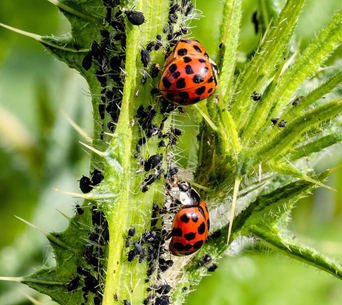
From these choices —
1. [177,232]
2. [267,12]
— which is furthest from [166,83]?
[267,12]

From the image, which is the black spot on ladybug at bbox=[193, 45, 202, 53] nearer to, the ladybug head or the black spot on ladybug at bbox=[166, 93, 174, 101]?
the black spot on ladybug at bbox=[166, 93, 174, 101]

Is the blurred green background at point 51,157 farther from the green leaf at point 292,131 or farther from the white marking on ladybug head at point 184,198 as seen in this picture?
the green leaf at point 292,131

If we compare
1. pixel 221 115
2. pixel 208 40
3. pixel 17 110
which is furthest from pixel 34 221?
pixel 221 115

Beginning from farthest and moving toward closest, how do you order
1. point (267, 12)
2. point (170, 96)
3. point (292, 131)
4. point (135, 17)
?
point (267, 12)
point (170, 96)
point (135, 17)
point (292, 131)

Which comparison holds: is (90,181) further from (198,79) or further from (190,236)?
(198,79)

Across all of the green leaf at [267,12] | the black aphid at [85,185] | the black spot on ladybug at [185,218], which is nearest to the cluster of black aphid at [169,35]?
the black aphid at [85,185]

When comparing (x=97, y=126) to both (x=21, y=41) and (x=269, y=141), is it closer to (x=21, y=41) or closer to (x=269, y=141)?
(x=269, y=141)

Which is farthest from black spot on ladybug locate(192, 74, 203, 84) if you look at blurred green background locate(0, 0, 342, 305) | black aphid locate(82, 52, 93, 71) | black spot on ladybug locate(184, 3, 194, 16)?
blurred green background locate(0, 0, 342, 305)
